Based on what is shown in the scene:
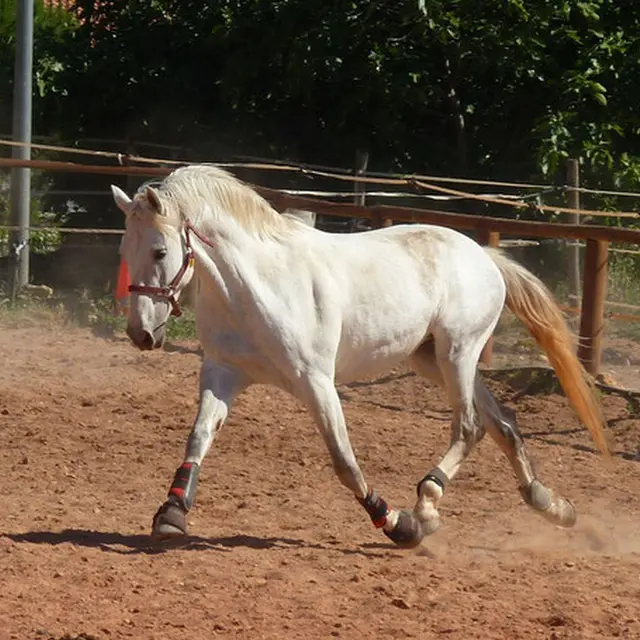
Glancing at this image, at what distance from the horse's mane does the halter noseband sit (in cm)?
6

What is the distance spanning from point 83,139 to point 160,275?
9.53 m

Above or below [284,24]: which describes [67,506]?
below

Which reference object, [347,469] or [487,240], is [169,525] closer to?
[347,469]

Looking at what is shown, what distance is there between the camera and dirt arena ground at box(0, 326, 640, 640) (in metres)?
4.55

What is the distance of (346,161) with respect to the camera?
14.3m

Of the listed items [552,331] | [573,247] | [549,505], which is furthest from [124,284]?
[573,247]

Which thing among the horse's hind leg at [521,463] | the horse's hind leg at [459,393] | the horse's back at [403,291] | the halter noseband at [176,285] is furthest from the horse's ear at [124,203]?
the horse's hind leg at [521,463]

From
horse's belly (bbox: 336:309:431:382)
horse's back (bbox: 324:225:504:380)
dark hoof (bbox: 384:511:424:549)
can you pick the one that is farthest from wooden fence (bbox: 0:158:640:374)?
dark hoof (bbox: 384:511:424:549)

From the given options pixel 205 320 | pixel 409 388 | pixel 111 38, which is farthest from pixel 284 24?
pixel 205 320

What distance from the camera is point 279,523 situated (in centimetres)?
621

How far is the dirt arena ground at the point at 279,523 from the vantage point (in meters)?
4.55

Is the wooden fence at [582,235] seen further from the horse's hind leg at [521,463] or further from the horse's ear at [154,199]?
the horse's ear at [154,199]

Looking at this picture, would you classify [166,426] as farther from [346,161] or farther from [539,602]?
[346,161]

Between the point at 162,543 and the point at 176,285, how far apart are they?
1078 millimetres
